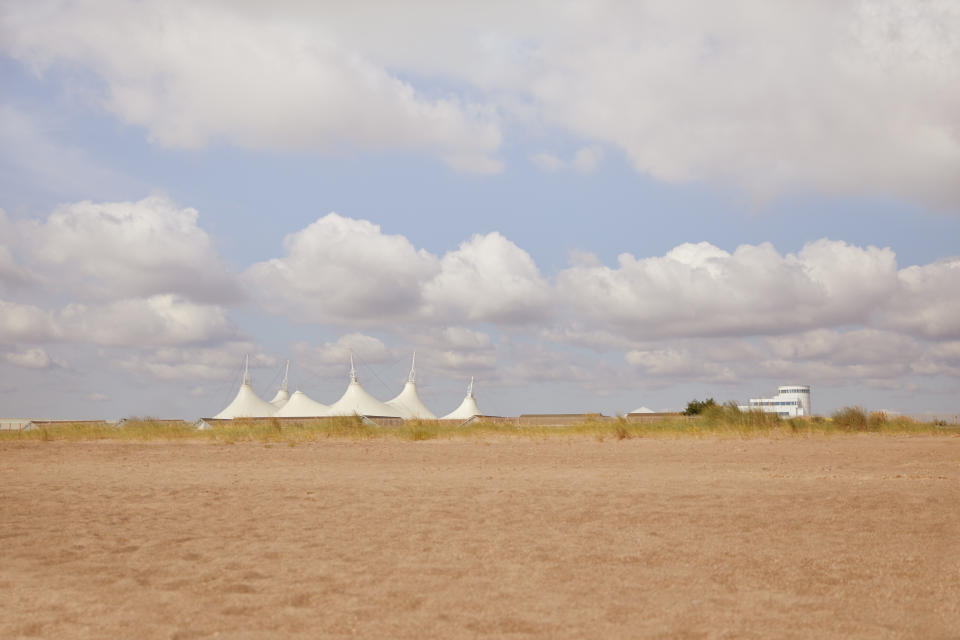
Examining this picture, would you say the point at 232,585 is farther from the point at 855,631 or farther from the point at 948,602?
the point at 948,602

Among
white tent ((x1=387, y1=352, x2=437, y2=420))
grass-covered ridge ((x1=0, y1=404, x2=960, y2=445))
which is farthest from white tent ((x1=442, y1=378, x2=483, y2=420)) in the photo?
grass-covered ridge ((x1=0, y1=404, x2=960, y2=445))

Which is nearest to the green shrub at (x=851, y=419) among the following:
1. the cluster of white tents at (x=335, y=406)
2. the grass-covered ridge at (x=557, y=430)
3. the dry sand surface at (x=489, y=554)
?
the grass-covered ridge at (x=557, y=430)

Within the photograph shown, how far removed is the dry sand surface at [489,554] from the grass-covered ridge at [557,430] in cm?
1023

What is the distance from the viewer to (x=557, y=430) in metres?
29.1

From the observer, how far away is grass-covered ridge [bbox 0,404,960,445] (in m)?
25.0

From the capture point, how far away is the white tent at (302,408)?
75.5 metres

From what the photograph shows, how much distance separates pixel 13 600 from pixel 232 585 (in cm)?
153

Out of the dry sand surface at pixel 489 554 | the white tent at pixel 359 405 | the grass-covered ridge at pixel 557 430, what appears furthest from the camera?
the white tent at pixel 359 405

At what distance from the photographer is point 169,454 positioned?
2241cm

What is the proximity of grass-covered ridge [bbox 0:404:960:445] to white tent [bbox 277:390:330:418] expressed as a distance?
133ft

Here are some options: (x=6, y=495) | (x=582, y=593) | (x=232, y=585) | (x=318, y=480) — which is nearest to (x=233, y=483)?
(x=318, y=480)

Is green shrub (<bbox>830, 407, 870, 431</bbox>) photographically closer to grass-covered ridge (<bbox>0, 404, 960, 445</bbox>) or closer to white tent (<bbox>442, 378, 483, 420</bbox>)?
grass-covered ridge (<bbox>0, 404, 960, 445</bbox>)

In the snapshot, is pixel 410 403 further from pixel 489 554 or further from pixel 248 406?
pixel 489 554

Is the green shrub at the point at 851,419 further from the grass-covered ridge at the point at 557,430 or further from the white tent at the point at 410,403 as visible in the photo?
the white tent at the point at 410,403
